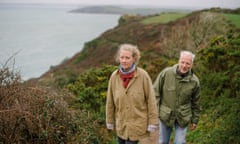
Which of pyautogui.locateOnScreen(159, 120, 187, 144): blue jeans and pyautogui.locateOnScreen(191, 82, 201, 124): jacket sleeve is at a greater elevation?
pyautogui.locateOnScreen(191, 82, 201, 124): jacket sleeve

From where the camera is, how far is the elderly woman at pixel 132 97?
3441 mm

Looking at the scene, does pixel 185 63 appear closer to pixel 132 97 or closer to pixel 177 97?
pixel 177 97

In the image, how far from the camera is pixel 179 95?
406 cm

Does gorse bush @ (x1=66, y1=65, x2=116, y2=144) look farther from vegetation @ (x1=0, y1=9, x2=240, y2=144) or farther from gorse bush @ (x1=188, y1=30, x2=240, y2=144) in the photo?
gorse bush @ (x1=188, y1=30, x2=240, y2=144)

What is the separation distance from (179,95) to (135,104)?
0.86 metres

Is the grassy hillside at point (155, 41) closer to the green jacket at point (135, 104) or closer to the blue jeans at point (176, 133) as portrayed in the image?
the blue jeans at point (176, 133)

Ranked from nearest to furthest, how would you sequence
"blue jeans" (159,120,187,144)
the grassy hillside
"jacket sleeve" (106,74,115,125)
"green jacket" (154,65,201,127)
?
"jacket sleeve" (106,74,115,125) < "green jacket" (154,65,201,127) < "blue jeans" (159,120,187,144) < the grassy hillside

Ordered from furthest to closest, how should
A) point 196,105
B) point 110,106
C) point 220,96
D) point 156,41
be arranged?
point 156,41, point 220,96, point 196,105, point 110,106

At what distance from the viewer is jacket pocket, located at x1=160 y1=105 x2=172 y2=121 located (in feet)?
13.5

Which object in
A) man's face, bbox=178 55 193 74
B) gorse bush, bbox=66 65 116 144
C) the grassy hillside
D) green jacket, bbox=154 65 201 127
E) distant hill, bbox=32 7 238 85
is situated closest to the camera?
man's face, bbox=178 55 193 74

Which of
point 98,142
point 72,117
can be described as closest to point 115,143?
point 98,142

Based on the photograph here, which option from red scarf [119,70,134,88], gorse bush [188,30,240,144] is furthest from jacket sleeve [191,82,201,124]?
red scarf [119,70,134,88]

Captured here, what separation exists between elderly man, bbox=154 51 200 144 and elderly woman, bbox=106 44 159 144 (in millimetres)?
649

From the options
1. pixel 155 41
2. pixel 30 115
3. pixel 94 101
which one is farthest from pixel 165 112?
pixel 155 41
